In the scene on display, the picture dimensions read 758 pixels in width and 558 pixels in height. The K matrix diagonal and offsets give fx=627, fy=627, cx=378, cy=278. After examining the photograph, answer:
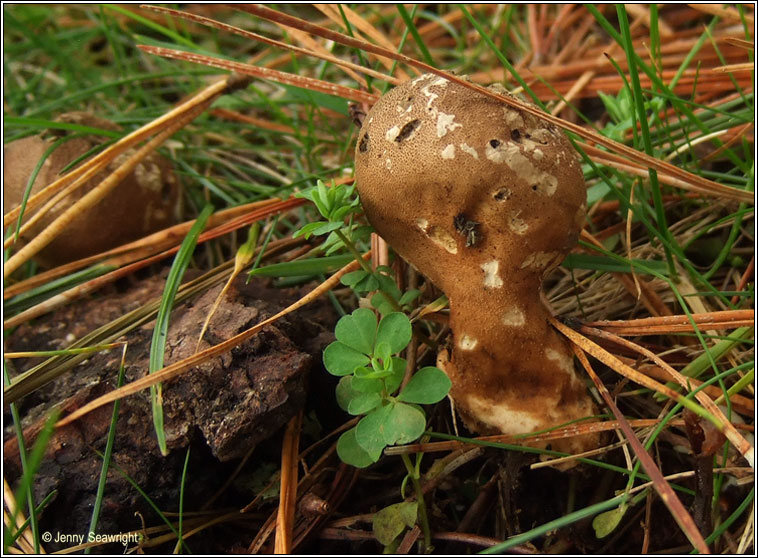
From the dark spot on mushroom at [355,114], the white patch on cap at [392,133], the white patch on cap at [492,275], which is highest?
the white patch on cap at [392,133]

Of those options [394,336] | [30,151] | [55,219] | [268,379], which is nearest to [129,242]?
[55,219]

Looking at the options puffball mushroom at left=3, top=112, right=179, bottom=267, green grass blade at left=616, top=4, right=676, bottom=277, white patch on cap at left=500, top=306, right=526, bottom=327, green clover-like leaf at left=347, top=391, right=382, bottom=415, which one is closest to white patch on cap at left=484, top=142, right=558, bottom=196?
white patch on cap at left=500, top=306, right=526, bottom=327

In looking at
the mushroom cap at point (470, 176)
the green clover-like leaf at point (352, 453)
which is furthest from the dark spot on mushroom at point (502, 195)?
the green clover-like leaf at point (352, 453)

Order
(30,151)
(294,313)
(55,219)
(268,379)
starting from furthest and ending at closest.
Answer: (30,151) → (55,219) → (294,313) → (268,379)

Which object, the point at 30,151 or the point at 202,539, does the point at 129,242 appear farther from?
the point at 202,539

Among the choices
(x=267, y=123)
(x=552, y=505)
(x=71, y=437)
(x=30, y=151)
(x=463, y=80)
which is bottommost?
(x=552, y=505)

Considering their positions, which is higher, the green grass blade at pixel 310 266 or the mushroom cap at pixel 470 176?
the mushroom cap at pixel 470 176

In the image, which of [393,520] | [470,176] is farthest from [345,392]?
[470,176]

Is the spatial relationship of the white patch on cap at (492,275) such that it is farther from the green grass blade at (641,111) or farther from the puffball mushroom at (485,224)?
the green grass blade at (641,111)

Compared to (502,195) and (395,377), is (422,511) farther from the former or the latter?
(502,195)
